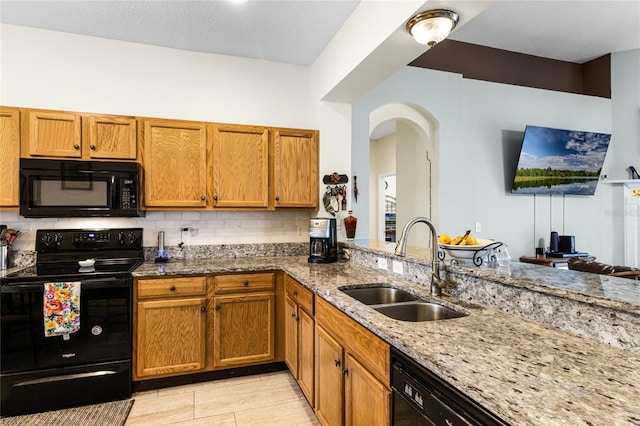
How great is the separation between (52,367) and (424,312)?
8.30 feet

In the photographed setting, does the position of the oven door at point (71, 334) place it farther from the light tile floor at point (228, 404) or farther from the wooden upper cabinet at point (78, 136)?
the wooden upper cabinet at point (78, 136)

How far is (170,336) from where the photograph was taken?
9.15 feet

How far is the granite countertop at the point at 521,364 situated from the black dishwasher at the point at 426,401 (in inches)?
1.8

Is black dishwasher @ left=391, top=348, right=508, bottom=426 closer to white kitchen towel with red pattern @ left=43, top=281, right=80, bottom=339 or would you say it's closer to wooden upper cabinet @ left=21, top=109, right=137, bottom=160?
white kitchen towel with red pattern @ left=43, top=281, right=80, bottom=339

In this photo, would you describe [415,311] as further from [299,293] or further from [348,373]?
[299,293]

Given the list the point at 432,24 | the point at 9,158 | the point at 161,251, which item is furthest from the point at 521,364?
the point at 9,158

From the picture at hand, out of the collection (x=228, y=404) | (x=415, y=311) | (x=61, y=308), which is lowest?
(x=228, y=404)

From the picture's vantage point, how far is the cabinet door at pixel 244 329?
9.57 ft

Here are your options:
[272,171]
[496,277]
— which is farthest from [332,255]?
[496,277]

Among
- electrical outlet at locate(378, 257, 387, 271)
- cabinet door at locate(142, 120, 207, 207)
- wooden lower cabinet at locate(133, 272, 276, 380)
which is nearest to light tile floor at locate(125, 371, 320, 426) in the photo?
wooden lower cabinet at locate(133, 272, 276, 380)

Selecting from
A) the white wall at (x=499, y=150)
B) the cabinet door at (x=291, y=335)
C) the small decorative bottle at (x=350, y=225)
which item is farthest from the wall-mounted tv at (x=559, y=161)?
the cabinet door at (x=291, y=335)

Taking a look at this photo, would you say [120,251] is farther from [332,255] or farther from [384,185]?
[384,185]

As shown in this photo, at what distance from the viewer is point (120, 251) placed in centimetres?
315

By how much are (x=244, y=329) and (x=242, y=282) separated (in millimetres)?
387
